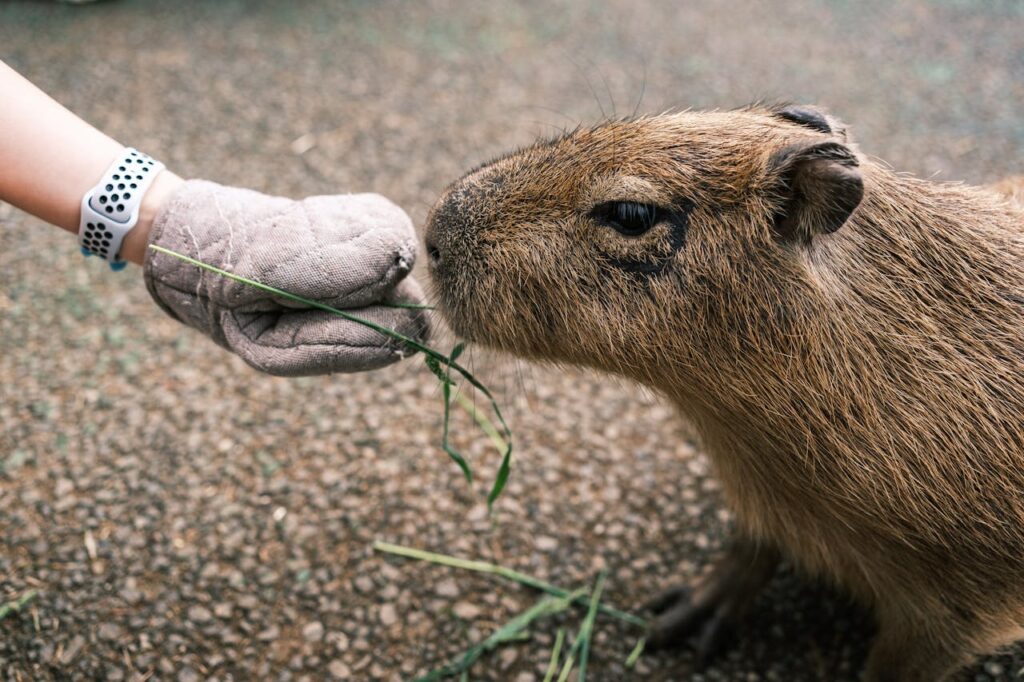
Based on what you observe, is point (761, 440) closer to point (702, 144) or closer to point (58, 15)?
point (702, 144)

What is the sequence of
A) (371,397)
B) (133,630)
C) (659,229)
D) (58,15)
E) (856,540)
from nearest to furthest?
(659,229) → (856,540) → (133,630) → (371,397) → (58,15)

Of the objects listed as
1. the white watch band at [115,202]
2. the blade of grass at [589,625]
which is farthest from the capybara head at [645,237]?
the blade of grass at [589,625]

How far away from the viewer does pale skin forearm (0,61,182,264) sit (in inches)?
87.8

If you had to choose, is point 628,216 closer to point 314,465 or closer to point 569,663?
point 569,663

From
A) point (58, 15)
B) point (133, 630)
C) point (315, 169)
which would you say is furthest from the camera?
point (58, 15)

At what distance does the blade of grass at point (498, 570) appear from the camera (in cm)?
304

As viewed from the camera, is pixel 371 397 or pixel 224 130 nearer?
pixel 371 397

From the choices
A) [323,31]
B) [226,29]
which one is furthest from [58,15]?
[323,31]

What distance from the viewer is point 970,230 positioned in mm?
2283

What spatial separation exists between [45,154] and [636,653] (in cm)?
230

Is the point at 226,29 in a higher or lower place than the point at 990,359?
lower

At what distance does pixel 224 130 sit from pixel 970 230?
4449 mm

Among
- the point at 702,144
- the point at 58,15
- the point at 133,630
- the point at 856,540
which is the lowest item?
the point at 58,15

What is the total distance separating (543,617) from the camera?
3.01 m
